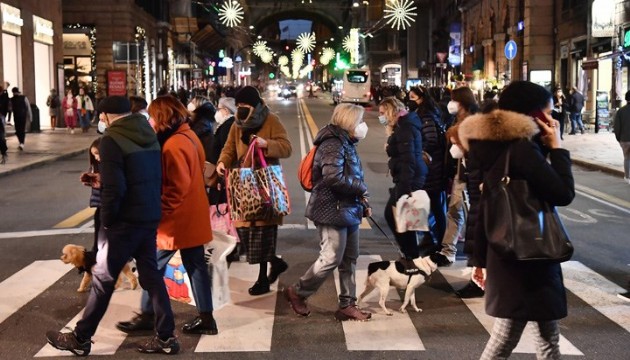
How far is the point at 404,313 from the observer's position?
673cm

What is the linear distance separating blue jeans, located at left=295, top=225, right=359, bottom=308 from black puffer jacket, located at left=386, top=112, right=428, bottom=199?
51.6 inches

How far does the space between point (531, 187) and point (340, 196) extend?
2421 millimetres

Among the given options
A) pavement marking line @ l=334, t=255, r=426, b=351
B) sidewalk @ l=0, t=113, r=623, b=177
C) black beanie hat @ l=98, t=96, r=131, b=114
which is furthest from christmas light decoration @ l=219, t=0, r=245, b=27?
black beanie hat @ l=98, t=96, r=131, b=114

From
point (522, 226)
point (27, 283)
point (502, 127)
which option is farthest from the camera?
point (27, 283)

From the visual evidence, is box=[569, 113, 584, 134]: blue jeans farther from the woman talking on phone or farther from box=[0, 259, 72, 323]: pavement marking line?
the woman talking on phone

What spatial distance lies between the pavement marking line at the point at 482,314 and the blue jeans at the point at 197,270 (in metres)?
2.03

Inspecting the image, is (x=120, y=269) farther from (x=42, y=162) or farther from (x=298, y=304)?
(x=42, y=162)

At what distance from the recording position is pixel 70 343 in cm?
555

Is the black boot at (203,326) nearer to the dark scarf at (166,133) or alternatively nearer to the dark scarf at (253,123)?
the dark scarf at (166,133)

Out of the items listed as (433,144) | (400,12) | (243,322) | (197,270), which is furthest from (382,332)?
(400,12)

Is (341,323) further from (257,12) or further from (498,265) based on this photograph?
(257,12)

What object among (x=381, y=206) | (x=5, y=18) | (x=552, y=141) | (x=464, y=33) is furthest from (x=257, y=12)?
(x=552, y=141)

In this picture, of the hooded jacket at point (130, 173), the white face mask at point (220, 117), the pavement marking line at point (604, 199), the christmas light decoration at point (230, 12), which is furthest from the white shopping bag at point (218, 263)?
the christmas light decoration at point (230, 12)

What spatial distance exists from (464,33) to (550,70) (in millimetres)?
22066
